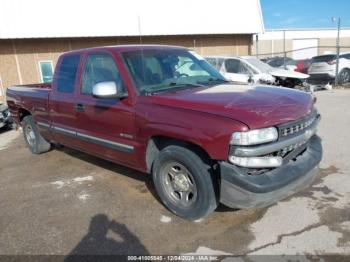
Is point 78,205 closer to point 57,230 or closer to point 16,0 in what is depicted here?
point 57,230

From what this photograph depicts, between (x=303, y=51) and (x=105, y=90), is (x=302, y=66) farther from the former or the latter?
(x=303, y=51)

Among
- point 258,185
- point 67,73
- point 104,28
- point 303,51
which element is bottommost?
point 303,51

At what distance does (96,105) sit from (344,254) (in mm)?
3273

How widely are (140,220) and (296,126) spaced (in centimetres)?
198

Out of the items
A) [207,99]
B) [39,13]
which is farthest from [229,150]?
[39,13]

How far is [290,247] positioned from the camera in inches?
130

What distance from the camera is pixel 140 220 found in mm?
4008

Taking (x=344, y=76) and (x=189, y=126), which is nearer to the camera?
(x=189, y=126)

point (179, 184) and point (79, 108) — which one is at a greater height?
point (79, 108)

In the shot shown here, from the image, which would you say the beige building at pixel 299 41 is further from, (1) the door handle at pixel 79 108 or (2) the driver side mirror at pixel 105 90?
(2) the driver side mirror at pixel 105 90

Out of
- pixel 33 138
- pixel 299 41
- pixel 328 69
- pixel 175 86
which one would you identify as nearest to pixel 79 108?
pixel 175 86

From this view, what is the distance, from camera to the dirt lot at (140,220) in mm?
3439

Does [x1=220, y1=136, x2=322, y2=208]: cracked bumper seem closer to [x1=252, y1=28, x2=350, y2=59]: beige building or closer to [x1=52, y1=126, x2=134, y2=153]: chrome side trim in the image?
[x1=52, y1=126, x2=134, y2=153]: chrome side trim

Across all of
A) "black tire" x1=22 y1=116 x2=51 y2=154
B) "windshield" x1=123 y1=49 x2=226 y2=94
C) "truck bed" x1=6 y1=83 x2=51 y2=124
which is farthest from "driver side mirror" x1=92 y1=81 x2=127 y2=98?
"black tire" x1=22 y1=116 x2=51 y2=154
